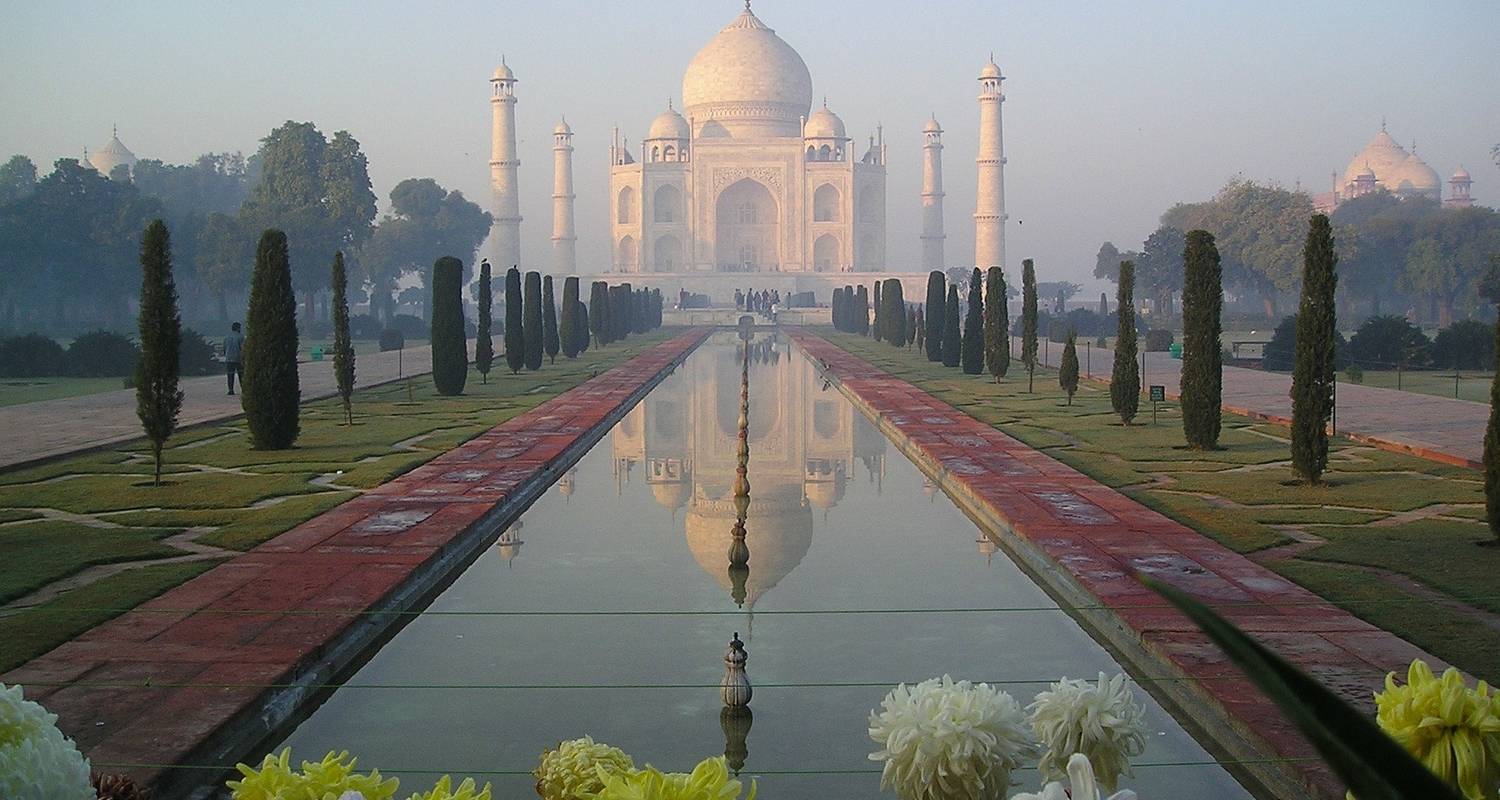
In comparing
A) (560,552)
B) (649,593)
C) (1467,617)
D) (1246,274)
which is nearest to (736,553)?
(649,593)

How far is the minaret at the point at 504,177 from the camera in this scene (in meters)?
40.8

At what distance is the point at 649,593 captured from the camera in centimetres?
521

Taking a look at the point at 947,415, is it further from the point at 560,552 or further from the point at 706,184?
the point at 706,184

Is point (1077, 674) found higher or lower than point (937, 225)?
lower

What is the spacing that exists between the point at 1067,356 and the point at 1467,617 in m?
7.97

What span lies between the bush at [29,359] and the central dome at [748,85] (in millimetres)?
28934

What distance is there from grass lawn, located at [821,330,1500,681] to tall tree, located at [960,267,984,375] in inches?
192

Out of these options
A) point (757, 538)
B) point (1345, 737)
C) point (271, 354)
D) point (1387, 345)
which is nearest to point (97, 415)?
point (271, 354)

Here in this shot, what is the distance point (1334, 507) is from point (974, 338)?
10.2m

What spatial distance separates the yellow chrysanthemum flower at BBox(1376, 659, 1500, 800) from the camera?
46.0 inches

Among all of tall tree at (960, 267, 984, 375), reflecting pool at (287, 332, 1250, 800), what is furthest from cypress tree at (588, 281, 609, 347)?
reflecting pool at (287, 332, 1250, 800)

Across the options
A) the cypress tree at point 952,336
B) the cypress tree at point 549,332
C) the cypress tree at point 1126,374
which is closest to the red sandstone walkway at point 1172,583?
the cypress tree at point 1126,374

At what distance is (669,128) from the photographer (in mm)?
45125

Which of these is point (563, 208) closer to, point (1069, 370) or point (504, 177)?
point (504, 177)
